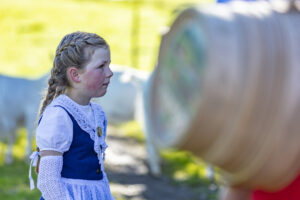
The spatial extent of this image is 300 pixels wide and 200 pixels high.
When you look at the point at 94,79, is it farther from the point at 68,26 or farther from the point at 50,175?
the point at 68,26

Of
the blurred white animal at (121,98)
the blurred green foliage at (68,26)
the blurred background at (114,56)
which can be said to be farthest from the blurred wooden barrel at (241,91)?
the blurred green foliage at (68,26)

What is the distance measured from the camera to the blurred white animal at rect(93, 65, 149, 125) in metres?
7.52

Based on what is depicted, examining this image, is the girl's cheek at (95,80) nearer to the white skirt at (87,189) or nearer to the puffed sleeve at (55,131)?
the puffed sleeve at (55,131)

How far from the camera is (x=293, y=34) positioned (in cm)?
93

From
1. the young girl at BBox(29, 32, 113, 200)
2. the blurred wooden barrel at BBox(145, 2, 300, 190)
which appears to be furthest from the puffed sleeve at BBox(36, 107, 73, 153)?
the blurred wooden barrel at BBox(145, 2, 300, 190)

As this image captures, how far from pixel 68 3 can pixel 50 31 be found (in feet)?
7.27

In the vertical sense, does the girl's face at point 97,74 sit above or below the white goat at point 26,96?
above

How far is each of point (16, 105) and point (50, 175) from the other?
16.3ft

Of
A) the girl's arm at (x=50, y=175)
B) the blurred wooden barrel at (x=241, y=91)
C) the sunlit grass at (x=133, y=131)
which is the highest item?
the blurred wooden barrel at (x=241, y=91)

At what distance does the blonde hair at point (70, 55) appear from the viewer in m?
2.35

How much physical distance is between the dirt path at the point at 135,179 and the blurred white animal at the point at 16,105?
42.6 inches

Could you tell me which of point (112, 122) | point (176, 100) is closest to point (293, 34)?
point (176, 100)

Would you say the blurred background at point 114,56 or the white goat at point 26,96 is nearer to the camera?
the blurred background at point 114,56

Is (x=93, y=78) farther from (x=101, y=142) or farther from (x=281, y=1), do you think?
(x=281, y=1)
